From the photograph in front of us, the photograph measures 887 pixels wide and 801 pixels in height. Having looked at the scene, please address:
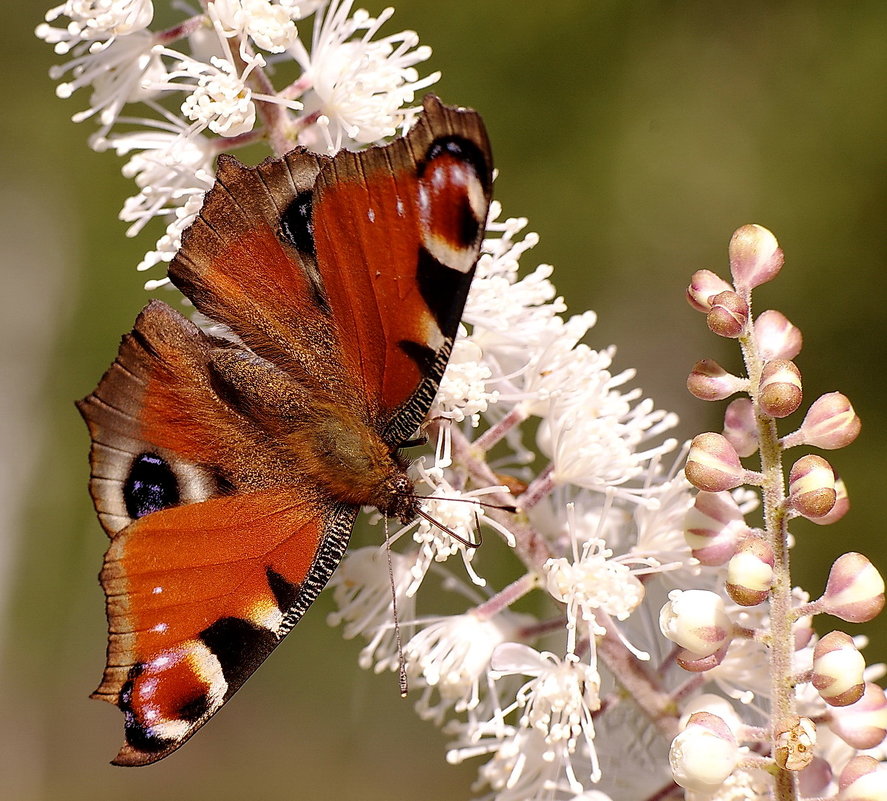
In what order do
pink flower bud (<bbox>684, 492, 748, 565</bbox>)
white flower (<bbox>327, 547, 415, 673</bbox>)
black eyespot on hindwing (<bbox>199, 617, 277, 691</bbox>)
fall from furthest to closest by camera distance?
white flower (<bbox>327, 547, 415, 673</bbox>), black eyespot on hindwing (<bbox>199, 617, 277, 691</bbox>), pink flower bud (<bbox>684, 492, 748, 565</bbox>)

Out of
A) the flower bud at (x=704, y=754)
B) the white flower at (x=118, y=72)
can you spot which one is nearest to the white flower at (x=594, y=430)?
the flower bud at (x=704, y=754)

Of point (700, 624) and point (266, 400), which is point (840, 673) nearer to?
point (700, 624)

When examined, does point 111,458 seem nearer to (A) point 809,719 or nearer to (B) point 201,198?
(B) point 201,198

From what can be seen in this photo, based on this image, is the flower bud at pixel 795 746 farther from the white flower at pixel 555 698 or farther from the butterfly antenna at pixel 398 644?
the butterfly antenna at pixel 398 644

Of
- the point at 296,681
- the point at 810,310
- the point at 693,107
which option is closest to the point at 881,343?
the point at 810,310

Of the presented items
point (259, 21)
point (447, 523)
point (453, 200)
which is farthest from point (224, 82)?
point (447, 523)

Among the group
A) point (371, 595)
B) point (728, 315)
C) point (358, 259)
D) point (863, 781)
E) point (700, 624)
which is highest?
point (358, 259)

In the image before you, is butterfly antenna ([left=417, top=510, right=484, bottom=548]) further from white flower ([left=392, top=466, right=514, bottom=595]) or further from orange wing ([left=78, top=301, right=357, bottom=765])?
orange wing ([left=78, top=301, right=357, bottom=765])

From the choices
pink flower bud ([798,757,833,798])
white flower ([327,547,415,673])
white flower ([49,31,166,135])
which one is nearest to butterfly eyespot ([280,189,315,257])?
white flower ([49,31,166,135])
